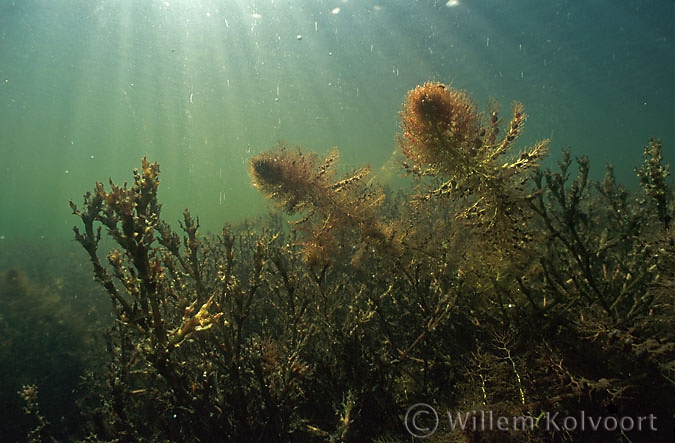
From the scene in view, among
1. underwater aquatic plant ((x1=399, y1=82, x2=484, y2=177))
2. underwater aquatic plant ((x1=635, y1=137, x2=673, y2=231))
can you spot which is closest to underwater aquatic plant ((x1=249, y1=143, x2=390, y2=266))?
underwater aquatic plant ((x1=399, y1=82, x2=484, y2=177))

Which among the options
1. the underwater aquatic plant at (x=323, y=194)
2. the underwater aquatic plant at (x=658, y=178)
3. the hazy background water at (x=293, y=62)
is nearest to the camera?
the underwater aquatic plant at (x=658, y=178)

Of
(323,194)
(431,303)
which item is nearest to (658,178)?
(431,303)

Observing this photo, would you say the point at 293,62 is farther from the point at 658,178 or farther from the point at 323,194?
the point at 658,178

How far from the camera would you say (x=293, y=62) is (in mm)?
22547

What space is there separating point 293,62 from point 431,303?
2289cm

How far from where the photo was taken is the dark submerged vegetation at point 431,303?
2143 millimetres

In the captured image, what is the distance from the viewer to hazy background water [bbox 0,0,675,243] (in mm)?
16781

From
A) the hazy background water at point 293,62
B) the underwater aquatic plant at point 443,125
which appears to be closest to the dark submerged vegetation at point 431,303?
the underwater aquatic plant at point 443,125

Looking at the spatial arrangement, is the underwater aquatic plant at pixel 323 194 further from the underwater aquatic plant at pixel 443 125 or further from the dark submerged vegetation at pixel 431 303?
the underwater aquatic plant at pixel 443 125

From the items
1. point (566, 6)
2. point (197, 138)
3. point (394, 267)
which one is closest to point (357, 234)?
point (394, 267)

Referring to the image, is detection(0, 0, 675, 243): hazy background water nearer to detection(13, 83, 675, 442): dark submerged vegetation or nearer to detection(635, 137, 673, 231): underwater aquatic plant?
detection(13, 83, 675, 442): dark submerged vegetation

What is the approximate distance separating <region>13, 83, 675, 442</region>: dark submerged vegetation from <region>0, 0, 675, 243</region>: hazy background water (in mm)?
1444

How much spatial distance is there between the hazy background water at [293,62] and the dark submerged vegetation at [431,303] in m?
1.44

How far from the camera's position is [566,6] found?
1725 cm
